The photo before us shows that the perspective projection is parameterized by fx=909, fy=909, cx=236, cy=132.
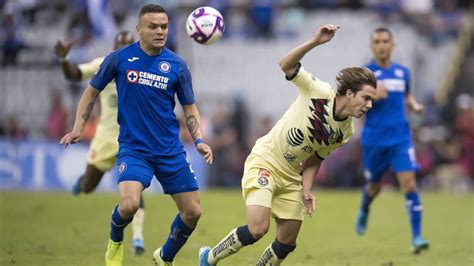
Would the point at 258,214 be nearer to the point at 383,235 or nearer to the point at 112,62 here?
the point at 112,62

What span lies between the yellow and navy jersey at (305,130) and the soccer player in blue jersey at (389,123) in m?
4.43

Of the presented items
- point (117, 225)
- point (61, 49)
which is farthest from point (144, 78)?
point (61, 49)

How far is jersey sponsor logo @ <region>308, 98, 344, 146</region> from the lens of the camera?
358 inches

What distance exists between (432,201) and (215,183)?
6494 mm

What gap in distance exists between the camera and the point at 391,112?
13812 mm

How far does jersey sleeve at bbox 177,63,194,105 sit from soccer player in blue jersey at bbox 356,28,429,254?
4.68 metres

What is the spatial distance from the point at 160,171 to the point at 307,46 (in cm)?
207

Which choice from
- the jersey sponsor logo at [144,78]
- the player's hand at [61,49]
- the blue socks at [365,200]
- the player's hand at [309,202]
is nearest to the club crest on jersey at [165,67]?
the jersey sponsor logo at [144,78]

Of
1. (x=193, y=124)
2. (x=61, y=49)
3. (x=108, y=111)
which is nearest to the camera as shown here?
(x=193, y=124)

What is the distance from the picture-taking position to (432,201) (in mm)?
21062

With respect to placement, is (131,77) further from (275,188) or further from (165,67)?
(275,188)

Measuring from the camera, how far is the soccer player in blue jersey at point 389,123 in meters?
13.6

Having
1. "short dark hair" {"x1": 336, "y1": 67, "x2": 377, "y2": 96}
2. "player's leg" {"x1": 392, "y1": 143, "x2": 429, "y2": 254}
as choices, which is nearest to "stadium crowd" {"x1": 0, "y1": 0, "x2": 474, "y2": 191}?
"player's leg" {"x1": 392, "y1": 143, "x2": 429, "y2": 254}

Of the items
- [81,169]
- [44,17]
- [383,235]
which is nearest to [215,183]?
[81,169]
